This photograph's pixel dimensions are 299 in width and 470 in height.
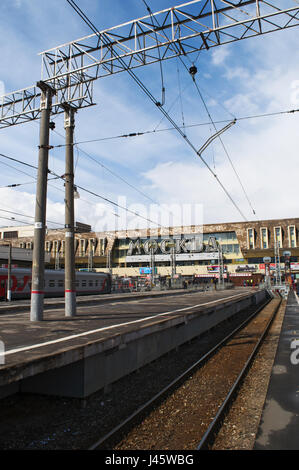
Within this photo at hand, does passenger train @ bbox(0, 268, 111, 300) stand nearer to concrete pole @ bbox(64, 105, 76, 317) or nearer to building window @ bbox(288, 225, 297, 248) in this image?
concrete pole @ bbox(64, 105, 76, 317)

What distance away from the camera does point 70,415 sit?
6.02 m

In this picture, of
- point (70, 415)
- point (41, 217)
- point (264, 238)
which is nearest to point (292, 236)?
point (264, 238)

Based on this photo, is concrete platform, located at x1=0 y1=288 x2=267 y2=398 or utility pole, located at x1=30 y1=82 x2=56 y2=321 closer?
concrete platform, located at x1=0 y1=288 x2=267 y2=398

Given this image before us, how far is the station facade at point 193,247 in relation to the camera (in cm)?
7394

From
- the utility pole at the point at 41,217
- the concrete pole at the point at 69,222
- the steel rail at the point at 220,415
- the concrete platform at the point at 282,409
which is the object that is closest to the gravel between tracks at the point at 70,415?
the steel rail at the point at 220,415

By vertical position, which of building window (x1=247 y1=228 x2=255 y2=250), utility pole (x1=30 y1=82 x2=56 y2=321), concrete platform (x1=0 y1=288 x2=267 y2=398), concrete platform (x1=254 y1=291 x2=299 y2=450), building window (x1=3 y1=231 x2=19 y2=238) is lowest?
concrete platform (x1=254 y1=291 x2=299 y2=450)

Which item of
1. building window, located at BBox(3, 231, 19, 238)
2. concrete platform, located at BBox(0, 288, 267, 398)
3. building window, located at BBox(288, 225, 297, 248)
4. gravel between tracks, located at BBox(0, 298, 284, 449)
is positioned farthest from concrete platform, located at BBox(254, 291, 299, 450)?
building window, located at BBox(3, 231, 19, 238)

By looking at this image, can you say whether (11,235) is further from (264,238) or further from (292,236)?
(292,236)

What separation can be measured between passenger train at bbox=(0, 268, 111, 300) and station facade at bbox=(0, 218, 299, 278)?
35326 millimetres

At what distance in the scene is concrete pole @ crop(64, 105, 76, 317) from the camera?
11.0 metres

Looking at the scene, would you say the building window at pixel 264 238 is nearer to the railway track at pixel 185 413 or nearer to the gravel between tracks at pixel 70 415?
the railway track at pixel 185 413

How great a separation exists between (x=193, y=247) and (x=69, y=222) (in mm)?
68706

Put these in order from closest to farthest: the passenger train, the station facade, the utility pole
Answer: the utility pole, the passenger train, the station facade

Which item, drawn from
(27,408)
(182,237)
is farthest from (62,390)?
(182,237)
